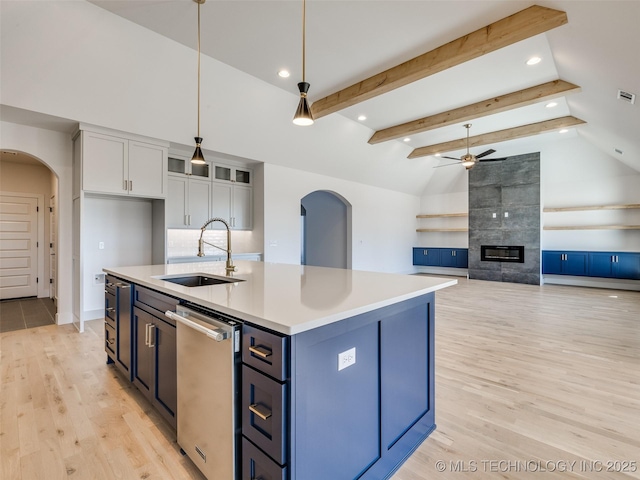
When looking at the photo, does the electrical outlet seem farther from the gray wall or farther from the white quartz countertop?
the gray wall

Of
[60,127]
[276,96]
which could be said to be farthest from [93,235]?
[276,96]

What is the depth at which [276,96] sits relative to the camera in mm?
4742

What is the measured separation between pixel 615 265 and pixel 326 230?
6.82m

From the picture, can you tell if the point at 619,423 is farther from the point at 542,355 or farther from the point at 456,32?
the point at 456,32

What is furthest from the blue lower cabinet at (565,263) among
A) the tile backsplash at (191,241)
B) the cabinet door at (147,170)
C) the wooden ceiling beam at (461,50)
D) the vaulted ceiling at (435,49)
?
the cabinet door at (147,170)

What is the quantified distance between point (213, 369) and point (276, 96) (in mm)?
4381

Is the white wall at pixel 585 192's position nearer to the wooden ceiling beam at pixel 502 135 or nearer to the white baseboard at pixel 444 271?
the wooden ceiling beam at pixel 502 135

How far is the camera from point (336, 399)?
1271 mm

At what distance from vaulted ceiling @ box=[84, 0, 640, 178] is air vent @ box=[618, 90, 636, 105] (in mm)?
76

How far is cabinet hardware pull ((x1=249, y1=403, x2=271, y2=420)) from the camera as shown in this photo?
44.7 inches

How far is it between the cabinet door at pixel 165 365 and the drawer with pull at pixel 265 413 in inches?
28.8

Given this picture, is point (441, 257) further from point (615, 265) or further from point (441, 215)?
point (615, 265)

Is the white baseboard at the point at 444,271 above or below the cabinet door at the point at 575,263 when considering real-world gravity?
below

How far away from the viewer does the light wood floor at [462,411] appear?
1.67m
